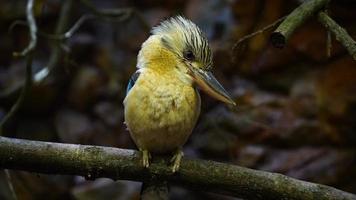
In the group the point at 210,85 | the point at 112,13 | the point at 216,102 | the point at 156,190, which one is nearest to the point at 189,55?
the point at 210,85

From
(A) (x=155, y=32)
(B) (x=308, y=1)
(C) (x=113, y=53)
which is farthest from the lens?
(C) (x=113, y=53)

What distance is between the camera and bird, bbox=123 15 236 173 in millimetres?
1516

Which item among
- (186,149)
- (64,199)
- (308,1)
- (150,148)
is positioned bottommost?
(64,199)

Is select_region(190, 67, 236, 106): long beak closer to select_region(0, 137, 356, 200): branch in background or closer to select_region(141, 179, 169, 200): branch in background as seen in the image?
select_region(0, 137, 356, 200): branch in background

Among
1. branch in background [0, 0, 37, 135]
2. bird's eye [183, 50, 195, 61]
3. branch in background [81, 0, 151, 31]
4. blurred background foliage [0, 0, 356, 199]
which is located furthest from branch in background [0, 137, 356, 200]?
branch in background [81, 0, 151, 31]

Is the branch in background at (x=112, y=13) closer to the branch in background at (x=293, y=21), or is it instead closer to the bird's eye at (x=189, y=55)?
the bird's eye at (x=189, y=55)

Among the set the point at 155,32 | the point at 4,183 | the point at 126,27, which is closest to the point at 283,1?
the point at 126,27

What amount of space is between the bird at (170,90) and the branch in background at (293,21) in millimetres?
270

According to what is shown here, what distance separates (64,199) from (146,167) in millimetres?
1620

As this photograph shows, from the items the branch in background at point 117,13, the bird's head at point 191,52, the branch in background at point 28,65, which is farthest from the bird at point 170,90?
the branch in background at point 117,13

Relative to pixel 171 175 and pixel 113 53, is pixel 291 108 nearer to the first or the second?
pixel 113 53

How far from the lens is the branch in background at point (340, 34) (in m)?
1.39

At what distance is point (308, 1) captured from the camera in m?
1.48

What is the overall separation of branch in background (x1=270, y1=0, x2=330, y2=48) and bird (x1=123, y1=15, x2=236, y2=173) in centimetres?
27
